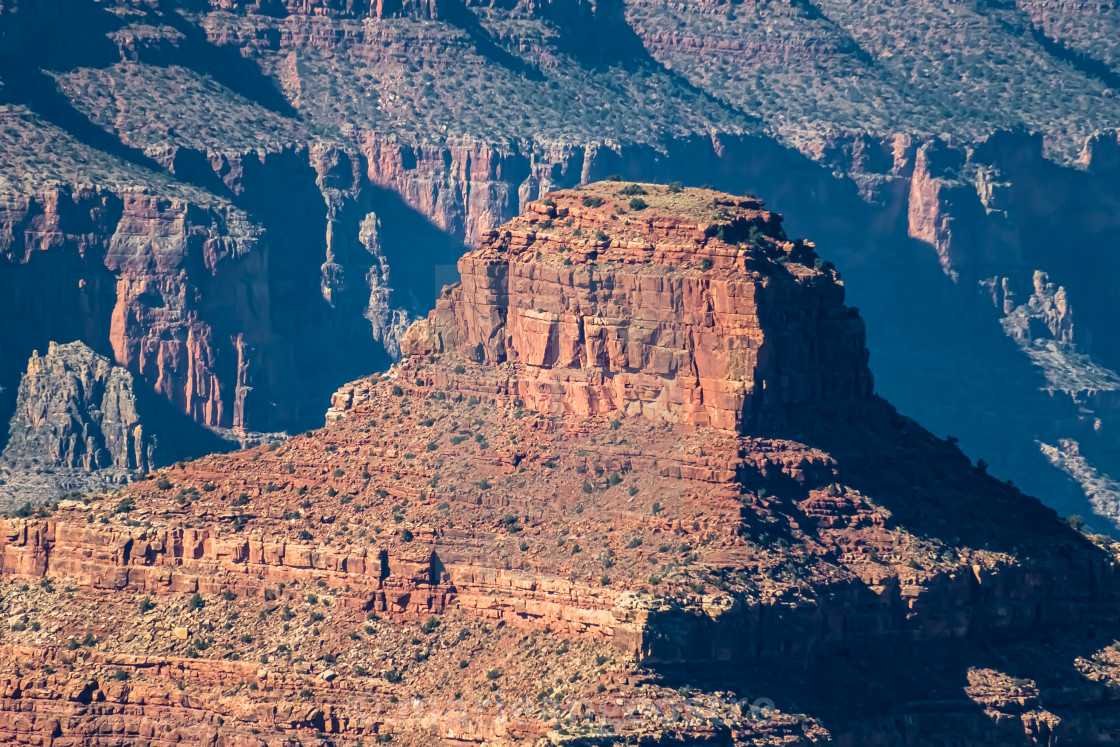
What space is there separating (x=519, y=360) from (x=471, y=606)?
8075mm

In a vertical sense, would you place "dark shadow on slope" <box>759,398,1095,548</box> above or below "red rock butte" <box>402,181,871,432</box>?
below

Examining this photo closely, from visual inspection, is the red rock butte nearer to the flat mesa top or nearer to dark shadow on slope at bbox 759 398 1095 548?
the flat mesa top

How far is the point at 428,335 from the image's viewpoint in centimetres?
14150

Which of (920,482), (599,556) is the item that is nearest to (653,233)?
(599,556)

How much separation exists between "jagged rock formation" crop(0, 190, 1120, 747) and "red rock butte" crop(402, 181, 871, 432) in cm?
8

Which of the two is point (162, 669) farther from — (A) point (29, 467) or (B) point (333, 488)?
(A) point (29, 467)

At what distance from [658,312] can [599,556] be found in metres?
6.72

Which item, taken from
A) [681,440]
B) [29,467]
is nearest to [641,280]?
[681,440]

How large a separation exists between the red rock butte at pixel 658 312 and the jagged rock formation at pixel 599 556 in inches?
3.2

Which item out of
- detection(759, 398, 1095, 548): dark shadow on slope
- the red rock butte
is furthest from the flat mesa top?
detection(759, 398, 1095, 548): dark shadow on slope

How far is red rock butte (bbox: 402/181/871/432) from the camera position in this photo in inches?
5266

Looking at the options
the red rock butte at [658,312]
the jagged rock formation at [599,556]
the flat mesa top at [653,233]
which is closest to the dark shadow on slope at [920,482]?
the jagged rock formation at [599,556]

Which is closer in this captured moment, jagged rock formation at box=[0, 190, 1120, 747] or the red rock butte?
jagged rock formation at box=[0, 190, 1120, 747]

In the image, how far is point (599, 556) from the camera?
132 m
